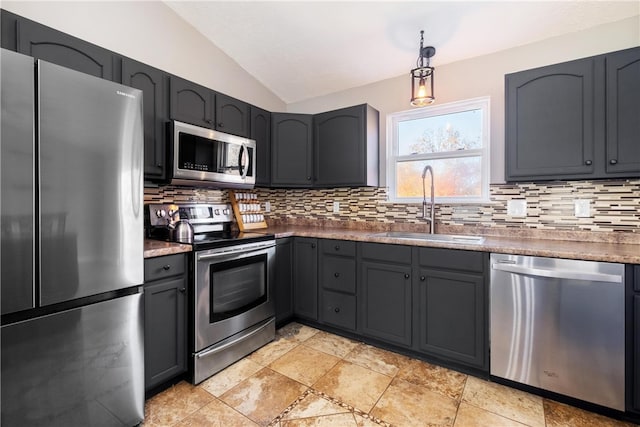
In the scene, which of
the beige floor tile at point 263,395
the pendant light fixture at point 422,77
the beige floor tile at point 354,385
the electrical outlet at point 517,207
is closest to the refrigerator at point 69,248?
the beige floor tile at point 263,395

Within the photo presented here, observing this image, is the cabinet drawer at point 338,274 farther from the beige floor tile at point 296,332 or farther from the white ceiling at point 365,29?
the white ceiling at point 365,29

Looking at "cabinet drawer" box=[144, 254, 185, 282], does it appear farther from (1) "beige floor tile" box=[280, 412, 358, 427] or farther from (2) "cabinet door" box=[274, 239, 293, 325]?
(1) "beige floor tile" box=[280, 412, 358, 427]

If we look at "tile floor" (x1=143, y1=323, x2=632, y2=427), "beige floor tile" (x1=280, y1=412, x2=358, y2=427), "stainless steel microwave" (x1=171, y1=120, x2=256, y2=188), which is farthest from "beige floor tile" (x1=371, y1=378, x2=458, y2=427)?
"stainless steel microwave" (x1=171, y1=120, x2=256, y2=188)

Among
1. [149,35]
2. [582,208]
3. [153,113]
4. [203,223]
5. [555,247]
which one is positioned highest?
[149,35]

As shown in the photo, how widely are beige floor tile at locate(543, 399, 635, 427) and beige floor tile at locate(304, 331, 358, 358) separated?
49.9 inches

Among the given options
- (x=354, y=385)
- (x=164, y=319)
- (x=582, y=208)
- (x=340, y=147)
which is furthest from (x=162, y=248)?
(x=582, y=208)

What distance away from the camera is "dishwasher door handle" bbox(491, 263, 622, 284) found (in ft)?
5.24

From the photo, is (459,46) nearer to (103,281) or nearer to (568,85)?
(568,85)

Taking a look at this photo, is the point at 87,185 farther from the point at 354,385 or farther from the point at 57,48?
the point at 354,385

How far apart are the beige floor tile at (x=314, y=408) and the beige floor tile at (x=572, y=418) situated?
3.64 ft

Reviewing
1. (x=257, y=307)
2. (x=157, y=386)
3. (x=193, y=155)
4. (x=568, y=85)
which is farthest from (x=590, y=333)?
(x=193, y=155)

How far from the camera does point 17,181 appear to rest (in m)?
1.15

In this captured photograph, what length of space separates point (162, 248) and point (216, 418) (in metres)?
0.98

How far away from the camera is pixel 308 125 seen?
3.09m
